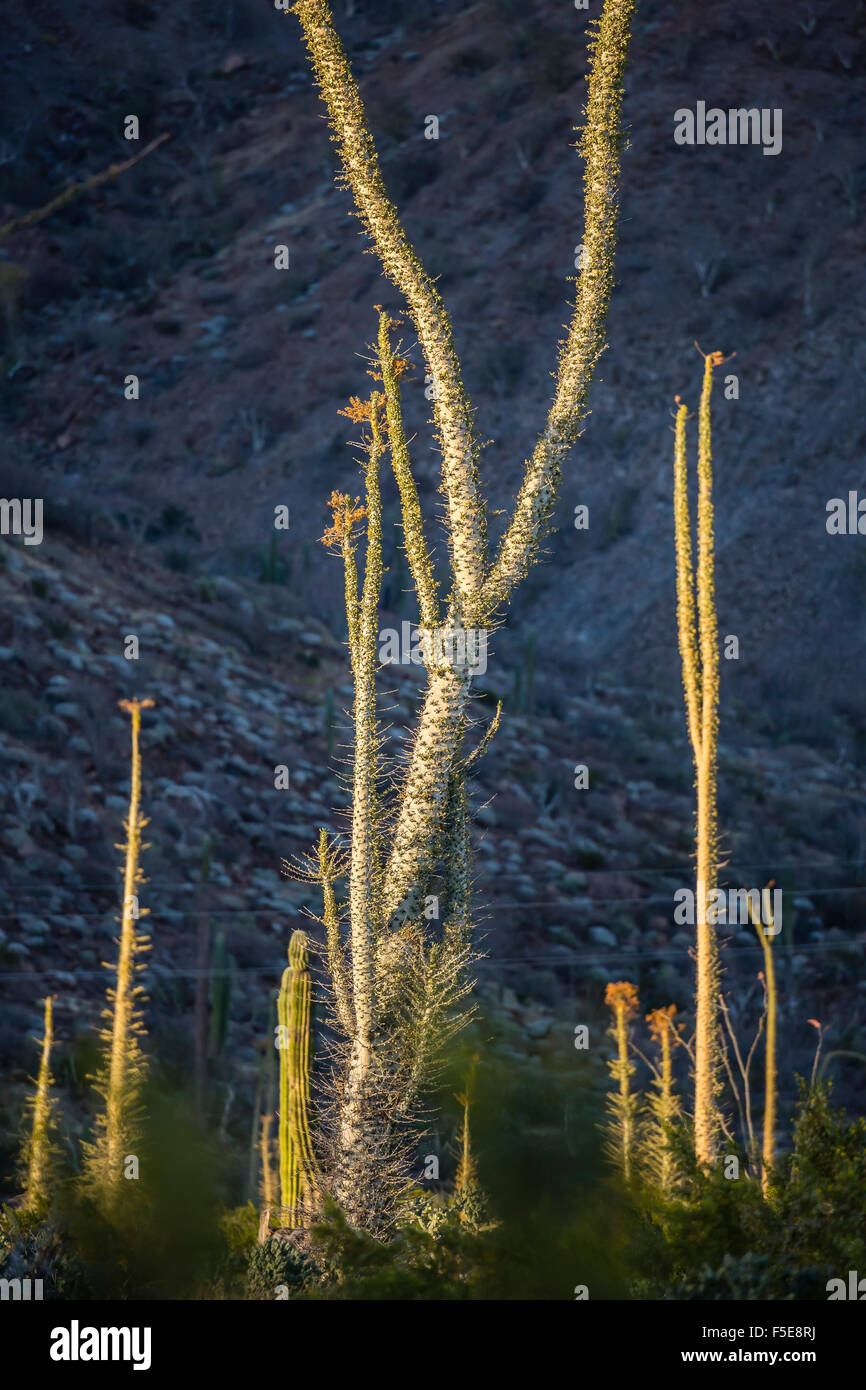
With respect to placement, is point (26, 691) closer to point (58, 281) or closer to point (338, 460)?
point (338, 460)

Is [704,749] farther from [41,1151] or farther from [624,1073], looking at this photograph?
[41,1151]

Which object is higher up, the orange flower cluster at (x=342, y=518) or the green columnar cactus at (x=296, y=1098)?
the orange flower cluster at (x=342, y=518)

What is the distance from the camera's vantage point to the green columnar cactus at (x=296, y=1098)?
7.16m

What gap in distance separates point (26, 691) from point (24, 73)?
2501 cm

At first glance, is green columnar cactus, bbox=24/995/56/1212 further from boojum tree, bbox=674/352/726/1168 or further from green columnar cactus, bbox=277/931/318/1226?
boojum tree, bbox=674/352/726/1168

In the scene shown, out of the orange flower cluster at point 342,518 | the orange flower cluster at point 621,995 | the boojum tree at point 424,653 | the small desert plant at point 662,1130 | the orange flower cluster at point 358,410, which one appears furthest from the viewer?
the orange flower cluster at point 621,995

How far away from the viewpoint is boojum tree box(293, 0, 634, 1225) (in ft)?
22.1

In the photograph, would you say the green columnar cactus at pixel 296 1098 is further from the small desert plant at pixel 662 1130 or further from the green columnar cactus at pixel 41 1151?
the small desert plant at pixel 662 1130

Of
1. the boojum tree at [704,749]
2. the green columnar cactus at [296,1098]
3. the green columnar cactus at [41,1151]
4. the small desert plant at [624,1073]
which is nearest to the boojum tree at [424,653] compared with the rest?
the green columnar cactus at [296,1098]

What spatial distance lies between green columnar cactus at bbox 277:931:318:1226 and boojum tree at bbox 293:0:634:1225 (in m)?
0.23

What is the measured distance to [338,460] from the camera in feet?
105

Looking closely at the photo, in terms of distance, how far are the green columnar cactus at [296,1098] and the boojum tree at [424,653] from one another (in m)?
0.23

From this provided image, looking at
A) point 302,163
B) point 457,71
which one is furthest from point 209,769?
point 457,71

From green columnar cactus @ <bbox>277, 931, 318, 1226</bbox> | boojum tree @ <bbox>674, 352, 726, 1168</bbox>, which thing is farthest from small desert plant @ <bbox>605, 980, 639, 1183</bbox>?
green columnar cactus @ <bbox>277, 931, 318, 1226</bbox>
